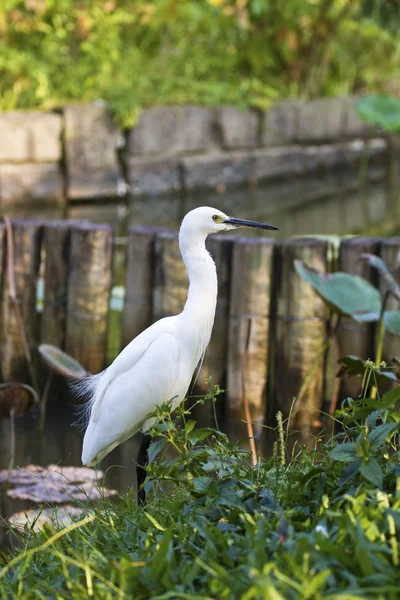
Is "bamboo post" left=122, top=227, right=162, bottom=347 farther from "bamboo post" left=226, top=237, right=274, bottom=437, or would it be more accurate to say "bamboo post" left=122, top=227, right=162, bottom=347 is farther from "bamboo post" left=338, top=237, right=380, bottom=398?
"bamboo post" left=338, top=237, right=380, bottom=398

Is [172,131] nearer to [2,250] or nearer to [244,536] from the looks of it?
[2,250]

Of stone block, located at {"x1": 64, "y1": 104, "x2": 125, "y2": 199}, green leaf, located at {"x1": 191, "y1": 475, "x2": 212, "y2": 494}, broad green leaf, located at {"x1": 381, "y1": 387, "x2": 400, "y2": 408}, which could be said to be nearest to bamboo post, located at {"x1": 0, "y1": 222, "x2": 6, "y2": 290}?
green leaf, located at {"x1": 191, "y1": 475, "x2": 212, "y2": 494}

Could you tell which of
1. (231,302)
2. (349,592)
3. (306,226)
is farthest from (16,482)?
(306,226)

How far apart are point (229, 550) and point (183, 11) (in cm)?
1067

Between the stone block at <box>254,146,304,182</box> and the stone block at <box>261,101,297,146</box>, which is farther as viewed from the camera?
the stone block at <box>254,146,304,182</box>

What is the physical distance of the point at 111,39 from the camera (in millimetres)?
11797

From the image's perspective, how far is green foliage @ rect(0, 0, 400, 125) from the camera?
35.3 ft

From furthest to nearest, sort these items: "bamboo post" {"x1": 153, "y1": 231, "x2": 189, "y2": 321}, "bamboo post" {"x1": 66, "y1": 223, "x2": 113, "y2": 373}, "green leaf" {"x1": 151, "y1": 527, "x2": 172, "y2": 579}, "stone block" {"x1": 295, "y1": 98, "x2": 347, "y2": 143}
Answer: "stone block" {"x1": 295, "y1": 98, "x2": 347, "y2": 143}, "bamboo post" {"x1": 66, "y1": 223, "x2": 113, "y2": 373}, "bamboo post" {"x1": 153, "y1": 231, "x2": 189, "y2": 321}, "green leaf" {"x1": 151, "y1": 527, "x2": 172, "y2": 579}

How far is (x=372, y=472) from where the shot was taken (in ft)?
7.97

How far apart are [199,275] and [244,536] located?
123 centimetres

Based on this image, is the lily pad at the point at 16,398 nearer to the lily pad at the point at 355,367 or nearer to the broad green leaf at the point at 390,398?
the lily pad at the point at 355,367

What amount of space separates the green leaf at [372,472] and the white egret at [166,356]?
1.15m

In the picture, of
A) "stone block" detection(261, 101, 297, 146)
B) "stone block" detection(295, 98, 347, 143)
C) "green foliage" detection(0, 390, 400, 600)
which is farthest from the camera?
"stone block" detection(295, 98, 347, 143)

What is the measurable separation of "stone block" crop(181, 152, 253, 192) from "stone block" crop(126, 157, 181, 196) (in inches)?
5.6
